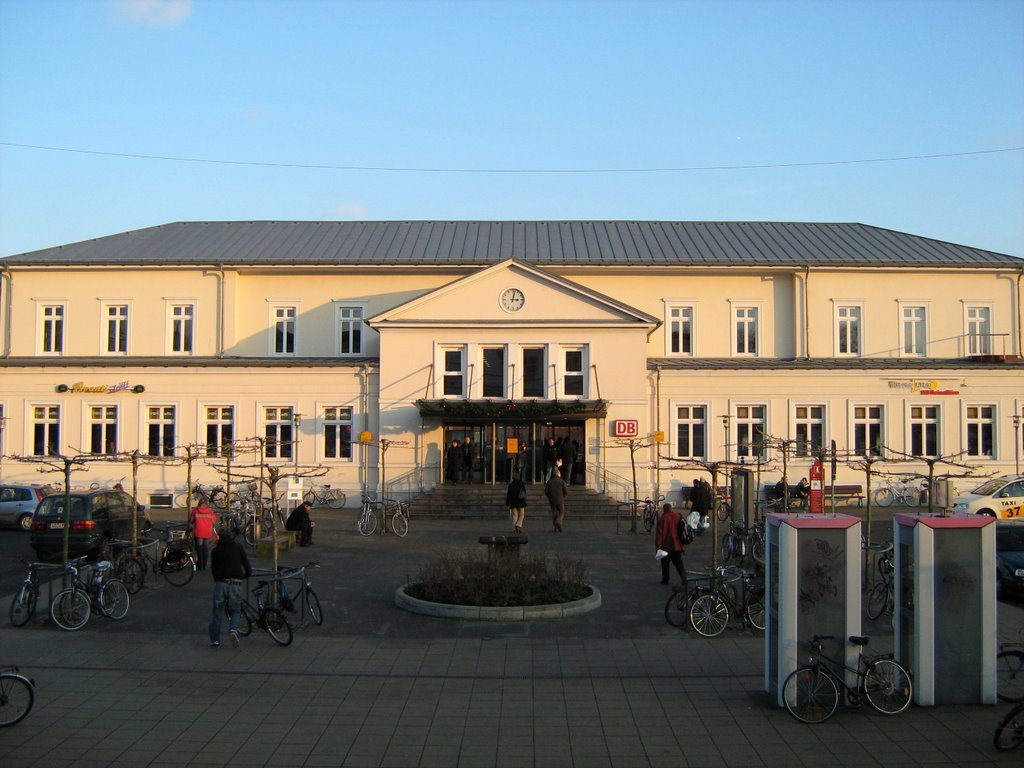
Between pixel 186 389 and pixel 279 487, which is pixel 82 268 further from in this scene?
pixel 279 487

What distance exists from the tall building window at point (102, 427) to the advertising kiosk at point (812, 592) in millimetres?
30298

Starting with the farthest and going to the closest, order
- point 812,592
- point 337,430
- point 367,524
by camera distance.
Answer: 1. point 337,430
2. point 367,524
3. point 812,592

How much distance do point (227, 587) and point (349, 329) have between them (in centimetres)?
2558

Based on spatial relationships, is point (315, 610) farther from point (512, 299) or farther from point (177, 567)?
point (512, 299)

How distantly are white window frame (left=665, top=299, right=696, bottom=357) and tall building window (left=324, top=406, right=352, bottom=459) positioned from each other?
42.1 feet

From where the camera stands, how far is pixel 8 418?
34.6 m

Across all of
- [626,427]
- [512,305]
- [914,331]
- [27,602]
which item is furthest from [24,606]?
[914,331]

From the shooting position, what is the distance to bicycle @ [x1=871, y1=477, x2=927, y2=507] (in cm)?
3372

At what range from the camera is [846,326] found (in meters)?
37.5

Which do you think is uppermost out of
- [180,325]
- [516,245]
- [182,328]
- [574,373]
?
[516,245]

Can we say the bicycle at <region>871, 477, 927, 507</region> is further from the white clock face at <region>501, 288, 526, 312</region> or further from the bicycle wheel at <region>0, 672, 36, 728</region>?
the bicycle wheel at <region>0, 672, 36, 728</region>

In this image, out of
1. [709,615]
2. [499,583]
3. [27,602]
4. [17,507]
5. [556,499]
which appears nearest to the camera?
[709,615]

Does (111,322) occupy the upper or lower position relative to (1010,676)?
upper

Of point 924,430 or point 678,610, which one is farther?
point 924,430
